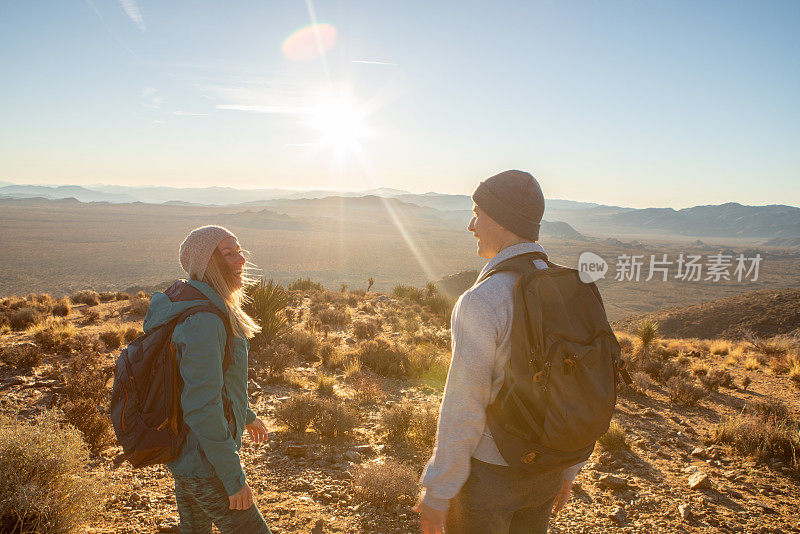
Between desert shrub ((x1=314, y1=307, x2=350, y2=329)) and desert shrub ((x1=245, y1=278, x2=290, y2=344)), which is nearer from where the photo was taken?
desert shrub ((x1=245, y1=278, x2=290, y2=344))

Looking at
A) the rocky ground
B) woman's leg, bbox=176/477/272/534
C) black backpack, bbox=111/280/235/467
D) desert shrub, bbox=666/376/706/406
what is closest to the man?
woman's leg, bbox=176/477/272/534

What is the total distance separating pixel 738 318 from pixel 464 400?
80.4ft

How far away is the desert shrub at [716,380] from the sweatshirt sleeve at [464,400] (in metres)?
8.66

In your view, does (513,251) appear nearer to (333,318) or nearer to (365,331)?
(365,331)

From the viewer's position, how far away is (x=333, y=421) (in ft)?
16.5

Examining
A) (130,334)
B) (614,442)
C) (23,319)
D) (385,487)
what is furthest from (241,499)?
(23,319)

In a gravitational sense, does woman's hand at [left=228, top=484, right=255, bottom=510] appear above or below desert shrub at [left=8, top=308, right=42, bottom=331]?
above

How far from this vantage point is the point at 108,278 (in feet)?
111

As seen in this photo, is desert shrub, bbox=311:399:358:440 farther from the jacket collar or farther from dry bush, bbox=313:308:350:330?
dry bush, bbox=313:308:350:330

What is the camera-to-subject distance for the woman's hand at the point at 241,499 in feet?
5.94

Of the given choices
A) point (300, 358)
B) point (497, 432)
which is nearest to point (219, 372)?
point (497, 432)

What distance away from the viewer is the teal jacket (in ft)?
5.63

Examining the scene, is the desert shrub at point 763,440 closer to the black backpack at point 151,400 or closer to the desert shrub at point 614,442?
the desert shrub at point 614,442

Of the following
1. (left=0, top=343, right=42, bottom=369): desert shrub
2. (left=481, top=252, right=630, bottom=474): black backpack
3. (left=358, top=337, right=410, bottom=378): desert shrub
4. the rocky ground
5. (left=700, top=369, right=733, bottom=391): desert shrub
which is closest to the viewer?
(left=481, top=252, right=630, bottom=474): black backpack
